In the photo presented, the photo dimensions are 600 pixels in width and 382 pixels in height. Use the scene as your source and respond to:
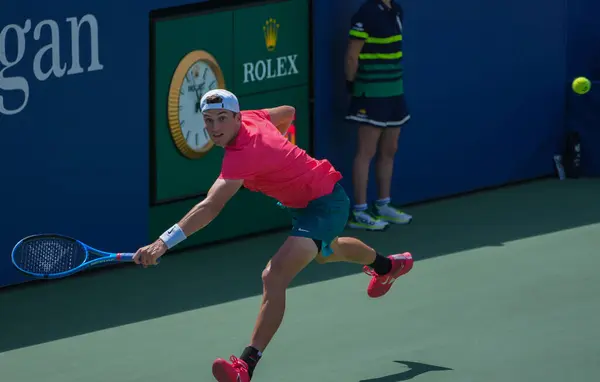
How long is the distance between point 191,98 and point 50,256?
308 centimetres

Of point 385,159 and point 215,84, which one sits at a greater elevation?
point 215,84

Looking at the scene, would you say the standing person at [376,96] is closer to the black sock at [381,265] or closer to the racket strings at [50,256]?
the black sock at [381,265]

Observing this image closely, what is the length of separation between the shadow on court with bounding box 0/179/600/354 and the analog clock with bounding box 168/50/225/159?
83 centimetres

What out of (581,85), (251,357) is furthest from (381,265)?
(581,85)

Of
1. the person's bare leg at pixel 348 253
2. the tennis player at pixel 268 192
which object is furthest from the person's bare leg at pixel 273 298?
the person's bare leg at pixel 348 253

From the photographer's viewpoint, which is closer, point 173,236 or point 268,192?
point 173,236

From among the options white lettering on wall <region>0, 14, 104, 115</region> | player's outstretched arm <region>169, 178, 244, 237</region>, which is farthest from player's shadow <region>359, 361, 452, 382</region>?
white lettering on wall <region>0, 14, 104, 115</region>

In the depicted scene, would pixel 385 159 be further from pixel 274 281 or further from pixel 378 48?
pixel 274 281

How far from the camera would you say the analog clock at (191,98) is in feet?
36.5

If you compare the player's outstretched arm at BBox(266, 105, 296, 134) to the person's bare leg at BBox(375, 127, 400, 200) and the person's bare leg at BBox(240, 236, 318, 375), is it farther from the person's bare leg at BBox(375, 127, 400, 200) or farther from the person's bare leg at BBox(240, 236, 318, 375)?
Result: the person's bare leg at BBox(375, 127, 400, 200)

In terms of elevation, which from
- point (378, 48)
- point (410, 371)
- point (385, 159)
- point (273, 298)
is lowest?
point (410, 371)

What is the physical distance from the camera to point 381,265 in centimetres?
948

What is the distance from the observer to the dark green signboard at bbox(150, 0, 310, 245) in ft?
36.3

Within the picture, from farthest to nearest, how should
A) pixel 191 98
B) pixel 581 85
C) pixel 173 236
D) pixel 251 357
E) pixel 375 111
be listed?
pixel 581 85 → pixel 375 111 → pixel 191 98 → pixel 251 357 → pixel 173 236
